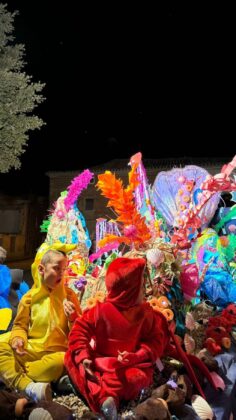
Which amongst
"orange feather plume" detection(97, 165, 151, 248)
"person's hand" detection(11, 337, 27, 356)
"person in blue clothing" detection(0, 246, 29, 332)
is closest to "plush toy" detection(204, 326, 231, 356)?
"orange feather plume" detection(97, 165, 151, 248)

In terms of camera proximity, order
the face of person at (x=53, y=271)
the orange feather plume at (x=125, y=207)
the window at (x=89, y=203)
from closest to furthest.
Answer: the face of person at (x=53, y=271) → the orange feather plume at (x=125, y=207) → the window at (x=89, y=203)

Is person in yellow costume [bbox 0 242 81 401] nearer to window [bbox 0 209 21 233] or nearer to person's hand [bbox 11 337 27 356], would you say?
person's hand [bbox 11 337 27 356]

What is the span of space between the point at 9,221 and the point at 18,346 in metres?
18.3

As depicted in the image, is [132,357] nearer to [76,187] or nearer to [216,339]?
[216,339]

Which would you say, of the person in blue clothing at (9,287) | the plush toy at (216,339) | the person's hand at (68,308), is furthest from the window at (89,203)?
the person's hand at (68,308)

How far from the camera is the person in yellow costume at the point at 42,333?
263 centimetres

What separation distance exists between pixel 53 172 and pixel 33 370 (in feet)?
61.2

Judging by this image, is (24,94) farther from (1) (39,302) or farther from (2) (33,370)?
(2) (33,370)

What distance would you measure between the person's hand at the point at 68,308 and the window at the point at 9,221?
17993 mm

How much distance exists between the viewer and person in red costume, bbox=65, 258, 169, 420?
239cm

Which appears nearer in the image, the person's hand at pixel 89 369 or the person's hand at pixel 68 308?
the person's hand at pixel 89 369

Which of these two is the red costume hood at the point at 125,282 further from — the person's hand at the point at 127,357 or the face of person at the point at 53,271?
the face of person at the point at 53,271

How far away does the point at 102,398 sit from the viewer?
2.33 metres

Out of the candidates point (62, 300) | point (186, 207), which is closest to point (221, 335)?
point (186, 207)
